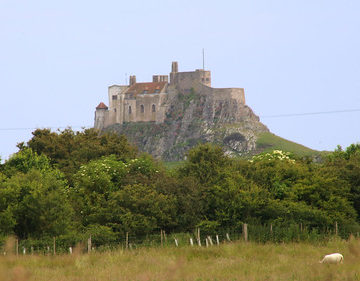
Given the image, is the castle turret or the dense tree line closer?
the dense tree line

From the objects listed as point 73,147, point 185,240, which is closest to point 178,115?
point 73,147

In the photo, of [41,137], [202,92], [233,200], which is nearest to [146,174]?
[233,200]

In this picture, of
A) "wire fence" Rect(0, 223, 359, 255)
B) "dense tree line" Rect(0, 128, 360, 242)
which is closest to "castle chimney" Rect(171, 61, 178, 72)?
"dense tree line" Rect(0, 128, 360, 242)

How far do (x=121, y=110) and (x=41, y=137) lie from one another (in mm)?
95995

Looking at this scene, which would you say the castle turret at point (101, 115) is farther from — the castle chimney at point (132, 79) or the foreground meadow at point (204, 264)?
the foreground meadow at point (204, 264)

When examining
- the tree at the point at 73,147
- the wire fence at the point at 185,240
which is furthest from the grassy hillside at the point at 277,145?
the wire fence at the point at 185,240

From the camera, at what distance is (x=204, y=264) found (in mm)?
17078

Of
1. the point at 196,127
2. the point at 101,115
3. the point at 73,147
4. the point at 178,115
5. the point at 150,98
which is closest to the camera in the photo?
the point at 73,147

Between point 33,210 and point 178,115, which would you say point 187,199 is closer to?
point 33,210

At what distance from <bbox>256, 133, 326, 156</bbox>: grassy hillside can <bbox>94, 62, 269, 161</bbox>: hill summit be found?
225 cm

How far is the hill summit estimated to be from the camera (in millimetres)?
149500

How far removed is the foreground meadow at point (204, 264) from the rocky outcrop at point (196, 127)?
393 ft

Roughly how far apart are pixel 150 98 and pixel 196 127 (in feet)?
51.2

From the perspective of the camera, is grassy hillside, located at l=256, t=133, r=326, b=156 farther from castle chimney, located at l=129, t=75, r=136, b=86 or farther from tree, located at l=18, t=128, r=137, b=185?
tree, located at l=18, t=128, r=137, b=185
